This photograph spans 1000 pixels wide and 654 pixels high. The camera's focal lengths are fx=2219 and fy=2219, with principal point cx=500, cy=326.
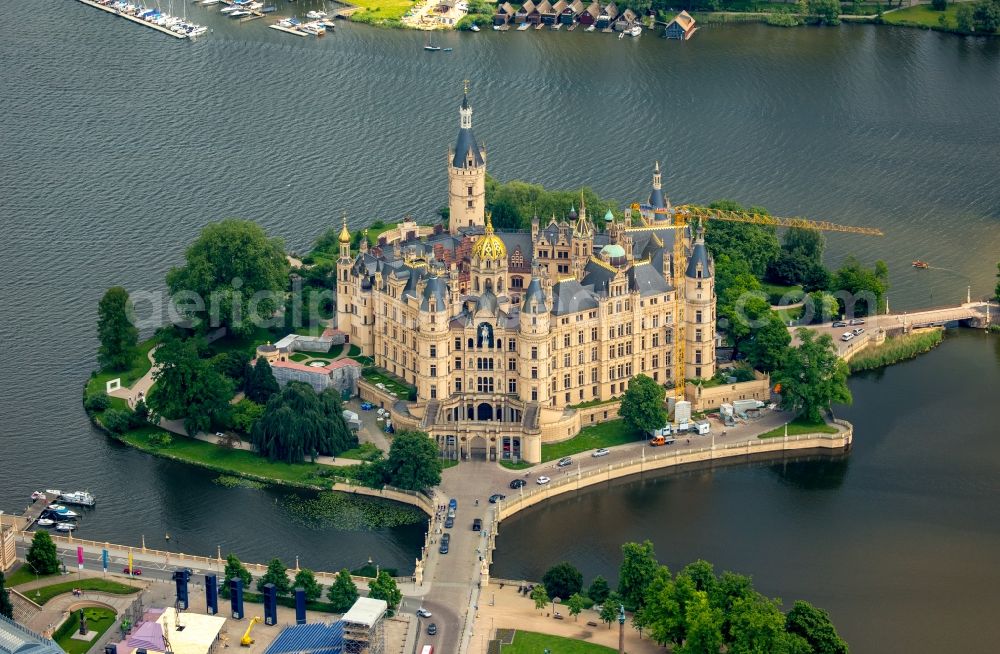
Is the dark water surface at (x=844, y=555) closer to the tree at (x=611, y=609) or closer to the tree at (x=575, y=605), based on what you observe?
the tree at (x=575, y=605)

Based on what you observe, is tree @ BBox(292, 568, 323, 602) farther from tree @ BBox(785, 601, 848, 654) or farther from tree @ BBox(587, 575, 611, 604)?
tree @ BBox(785, 601, 848, 654)

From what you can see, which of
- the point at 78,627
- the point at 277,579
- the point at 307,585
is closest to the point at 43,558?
the point at 78,627

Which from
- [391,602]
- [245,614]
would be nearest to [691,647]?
[391,602]

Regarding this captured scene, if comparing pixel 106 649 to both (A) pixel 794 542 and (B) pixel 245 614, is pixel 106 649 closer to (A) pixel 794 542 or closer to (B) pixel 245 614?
(B) pixel 245 614

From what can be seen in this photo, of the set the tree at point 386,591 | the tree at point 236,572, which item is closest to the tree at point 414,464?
the tree at point 386,591

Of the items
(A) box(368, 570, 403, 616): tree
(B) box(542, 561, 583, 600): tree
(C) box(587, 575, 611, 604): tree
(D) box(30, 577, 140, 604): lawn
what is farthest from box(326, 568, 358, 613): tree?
(C) box(587, 575, 611, 604): tree
